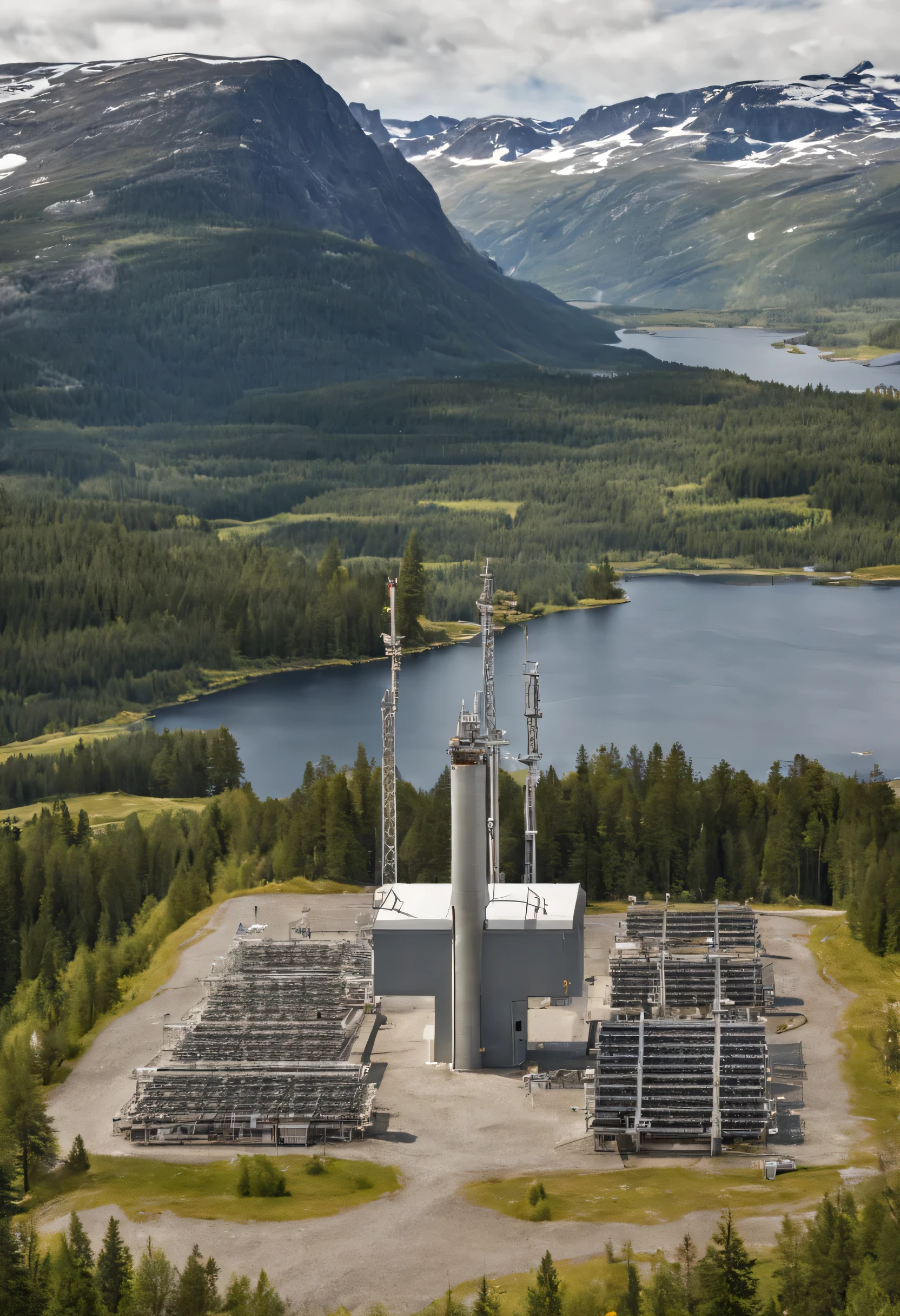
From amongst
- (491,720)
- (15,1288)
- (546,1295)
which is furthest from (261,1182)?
(491,720)

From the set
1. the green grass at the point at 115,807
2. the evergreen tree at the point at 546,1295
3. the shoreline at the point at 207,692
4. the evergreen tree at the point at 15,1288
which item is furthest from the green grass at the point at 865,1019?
the shoreline at the point at 207,692

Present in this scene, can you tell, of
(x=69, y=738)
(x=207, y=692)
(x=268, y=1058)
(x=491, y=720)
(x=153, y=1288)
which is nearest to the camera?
(x=153, y=1288)

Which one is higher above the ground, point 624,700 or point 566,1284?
point 566,1284

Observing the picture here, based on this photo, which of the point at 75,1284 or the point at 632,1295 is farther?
the point at 75,1284

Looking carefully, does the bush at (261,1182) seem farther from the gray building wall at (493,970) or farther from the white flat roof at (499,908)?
the white flat roof at (499,908)

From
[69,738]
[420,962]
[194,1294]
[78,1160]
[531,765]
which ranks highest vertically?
[531,765]

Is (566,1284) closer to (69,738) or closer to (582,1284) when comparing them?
(582,1284)

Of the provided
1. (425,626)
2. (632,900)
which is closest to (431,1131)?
(632,900)
